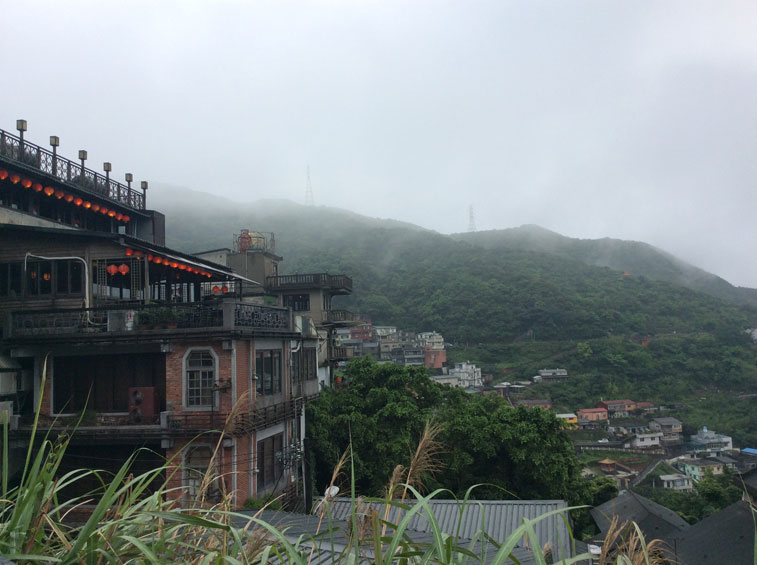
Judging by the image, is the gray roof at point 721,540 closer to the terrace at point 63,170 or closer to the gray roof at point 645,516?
the gray roof at point 645,516

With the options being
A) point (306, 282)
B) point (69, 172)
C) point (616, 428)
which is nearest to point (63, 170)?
point (69, 172)

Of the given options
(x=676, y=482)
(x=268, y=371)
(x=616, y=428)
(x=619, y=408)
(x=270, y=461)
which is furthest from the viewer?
(x=619, y=408)

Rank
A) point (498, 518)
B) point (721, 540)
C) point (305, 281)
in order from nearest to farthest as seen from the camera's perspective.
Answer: point (498, 518)
point (721, 540)
point (305, 281)

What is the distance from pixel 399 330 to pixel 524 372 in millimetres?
19726

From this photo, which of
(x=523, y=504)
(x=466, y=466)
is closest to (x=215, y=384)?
(x=523, y=504)

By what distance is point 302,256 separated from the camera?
10119 centimetres

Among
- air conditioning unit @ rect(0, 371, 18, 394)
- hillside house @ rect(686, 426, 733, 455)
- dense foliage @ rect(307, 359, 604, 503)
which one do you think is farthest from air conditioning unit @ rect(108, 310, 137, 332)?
hillside house @ rect(686, 426, 733, 455)

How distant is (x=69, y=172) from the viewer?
2189 centimetres

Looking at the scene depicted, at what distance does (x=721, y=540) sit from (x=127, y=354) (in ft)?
68.8

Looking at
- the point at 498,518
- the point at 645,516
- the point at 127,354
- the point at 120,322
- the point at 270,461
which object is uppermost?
the point at 120,322

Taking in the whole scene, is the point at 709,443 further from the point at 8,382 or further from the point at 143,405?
the point at 8,382

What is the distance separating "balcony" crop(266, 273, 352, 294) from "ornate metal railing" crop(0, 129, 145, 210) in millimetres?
10696

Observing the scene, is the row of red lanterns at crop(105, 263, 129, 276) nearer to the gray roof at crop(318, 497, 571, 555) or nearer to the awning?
the awning

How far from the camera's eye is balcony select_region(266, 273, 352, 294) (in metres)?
36.1
